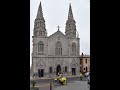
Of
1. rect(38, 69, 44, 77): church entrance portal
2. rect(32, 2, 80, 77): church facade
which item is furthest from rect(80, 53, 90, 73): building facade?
rect(38, 69, 44, 77): church entrance portal

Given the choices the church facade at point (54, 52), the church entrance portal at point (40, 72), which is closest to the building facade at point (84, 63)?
the church facade at point (54, 52)

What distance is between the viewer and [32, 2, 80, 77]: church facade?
44.4 m

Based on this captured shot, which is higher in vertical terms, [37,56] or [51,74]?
[37,56]

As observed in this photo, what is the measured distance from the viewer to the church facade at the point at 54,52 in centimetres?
4441

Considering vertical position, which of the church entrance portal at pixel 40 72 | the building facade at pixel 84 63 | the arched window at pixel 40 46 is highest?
the arched window at pixel 40 46

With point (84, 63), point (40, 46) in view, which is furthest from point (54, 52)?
point (84, 63)

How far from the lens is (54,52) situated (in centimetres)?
4622

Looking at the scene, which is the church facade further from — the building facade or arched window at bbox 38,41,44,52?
the building facade

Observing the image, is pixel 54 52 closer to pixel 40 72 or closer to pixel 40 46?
pixel 40 46

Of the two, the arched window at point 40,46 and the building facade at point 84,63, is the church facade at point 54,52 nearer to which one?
the arched window at point 40,46
